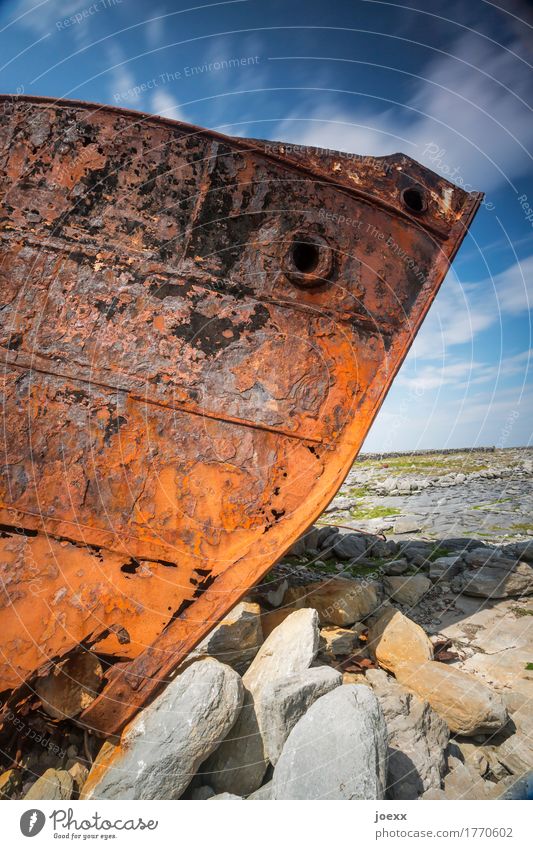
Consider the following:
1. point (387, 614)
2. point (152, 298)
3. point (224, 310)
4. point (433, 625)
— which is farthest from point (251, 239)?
point (433, 625)

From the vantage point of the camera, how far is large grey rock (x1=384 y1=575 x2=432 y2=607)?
3.41 metres

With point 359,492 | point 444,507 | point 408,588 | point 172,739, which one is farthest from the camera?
point 359,492

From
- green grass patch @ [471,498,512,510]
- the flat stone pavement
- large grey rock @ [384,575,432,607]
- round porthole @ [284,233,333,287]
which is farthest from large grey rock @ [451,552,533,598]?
green grass patch @ [471,498,512,510]

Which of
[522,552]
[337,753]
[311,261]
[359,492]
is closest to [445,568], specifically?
[522,552]

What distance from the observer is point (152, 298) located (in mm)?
2102

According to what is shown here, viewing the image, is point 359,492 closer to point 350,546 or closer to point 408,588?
point 350,546

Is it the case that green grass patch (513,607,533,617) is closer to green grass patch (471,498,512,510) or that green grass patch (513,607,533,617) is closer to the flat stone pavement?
the flat stone pavement

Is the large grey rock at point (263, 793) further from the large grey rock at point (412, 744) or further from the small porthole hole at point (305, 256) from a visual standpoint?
the small porthole hole at point (305, 256)

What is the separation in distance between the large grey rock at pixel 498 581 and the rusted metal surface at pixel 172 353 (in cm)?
232

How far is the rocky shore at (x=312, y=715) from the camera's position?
5.11 feet

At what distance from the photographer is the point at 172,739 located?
1.62 meters

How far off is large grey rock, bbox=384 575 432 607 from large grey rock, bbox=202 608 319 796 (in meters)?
1.49

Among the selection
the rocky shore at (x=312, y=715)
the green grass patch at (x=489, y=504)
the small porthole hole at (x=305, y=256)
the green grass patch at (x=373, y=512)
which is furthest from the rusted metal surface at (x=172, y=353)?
the green grass patch at (x=489, y=504)

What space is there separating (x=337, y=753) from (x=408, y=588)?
2212 mm
